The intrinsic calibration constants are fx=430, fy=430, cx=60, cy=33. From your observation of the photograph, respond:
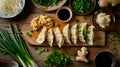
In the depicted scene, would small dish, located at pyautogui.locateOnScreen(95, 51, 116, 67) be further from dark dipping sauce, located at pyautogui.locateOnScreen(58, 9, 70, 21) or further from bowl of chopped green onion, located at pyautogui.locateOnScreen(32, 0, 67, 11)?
bowl of chopped green onion, located at pyautogui.locateOnScreen(32, 0, 67, 11)

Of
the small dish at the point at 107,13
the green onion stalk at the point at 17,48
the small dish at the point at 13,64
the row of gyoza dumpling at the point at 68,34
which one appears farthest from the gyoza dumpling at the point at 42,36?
the small dish at the point at 107,13

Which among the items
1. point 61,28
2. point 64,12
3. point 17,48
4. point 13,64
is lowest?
point 13,64

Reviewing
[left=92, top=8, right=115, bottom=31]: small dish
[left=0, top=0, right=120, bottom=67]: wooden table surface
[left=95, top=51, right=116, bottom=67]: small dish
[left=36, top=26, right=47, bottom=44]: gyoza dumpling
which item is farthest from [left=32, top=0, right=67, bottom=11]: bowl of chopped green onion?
[left=95, top=51, right=116, bottom=67]: small dish

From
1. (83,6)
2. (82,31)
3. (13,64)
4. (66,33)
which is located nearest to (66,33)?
(66,33)

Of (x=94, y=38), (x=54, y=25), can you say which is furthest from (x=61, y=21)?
(x=94, y=38)

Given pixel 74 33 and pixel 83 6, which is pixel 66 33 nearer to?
pixel 74 33

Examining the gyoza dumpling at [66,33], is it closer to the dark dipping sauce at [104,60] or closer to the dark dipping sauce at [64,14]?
the dark dipping sauce at [64,14]

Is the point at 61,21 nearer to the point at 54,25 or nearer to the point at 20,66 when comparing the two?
the point at 54,25
